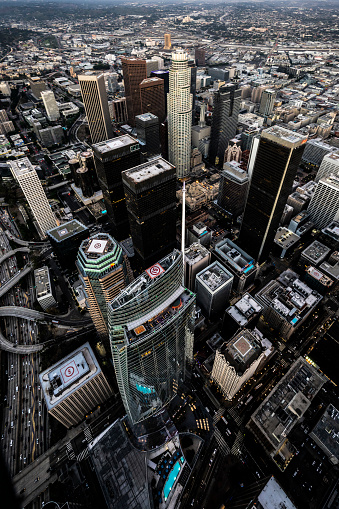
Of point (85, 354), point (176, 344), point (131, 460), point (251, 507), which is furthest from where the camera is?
point (85, 354)

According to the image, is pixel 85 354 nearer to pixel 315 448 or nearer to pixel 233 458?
pixel 233 458

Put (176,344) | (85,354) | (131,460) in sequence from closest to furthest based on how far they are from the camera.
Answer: (176,344) → (131,460) → (85,354)

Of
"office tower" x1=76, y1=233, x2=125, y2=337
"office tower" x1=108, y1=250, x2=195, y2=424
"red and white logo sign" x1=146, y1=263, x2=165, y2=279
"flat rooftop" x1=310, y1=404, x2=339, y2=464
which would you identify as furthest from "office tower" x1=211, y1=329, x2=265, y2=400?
"red and white logo sign" x1=146, y1=263, x2=165, y2=279

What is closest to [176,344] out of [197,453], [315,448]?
[197,453]

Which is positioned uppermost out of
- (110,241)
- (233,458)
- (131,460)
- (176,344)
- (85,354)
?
(110,241)

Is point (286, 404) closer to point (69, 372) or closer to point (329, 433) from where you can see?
point (329, 433)

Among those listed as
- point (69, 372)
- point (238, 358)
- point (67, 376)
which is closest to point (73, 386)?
point (67, 376)

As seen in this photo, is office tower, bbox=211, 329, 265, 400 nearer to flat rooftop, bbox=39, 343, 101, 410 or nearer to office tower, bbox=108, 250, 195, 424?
office tower, bbox=108, 250, 195, 424

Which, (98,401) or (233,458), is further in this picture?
(98,401)
